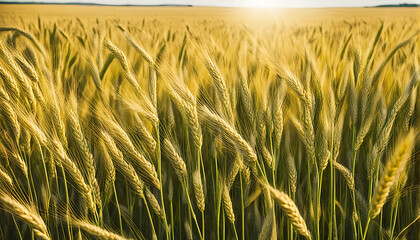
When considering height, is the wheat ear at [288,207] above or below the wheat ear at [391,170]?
below

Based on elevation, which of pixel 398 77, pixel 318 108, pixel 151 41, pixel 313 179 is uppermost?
pixel 151 41

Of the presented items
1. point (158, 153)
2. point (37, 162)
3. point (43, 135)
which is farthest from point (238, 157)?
point (37, 162)

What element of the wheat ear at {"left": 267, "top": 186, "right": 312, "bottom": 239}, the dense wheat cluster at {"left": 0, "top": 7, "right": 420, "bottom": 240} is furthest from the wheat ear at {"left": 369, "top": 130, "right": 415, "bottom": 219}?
the wheat ear at {"left": 267, "top": 186, "right": 312, "bottom": 239}

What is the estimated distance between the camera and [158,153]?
0.60 metres

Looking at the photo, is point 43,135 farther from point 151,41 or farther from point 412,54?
point 412,54

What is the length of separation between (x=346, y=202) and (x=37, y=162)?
0.72m

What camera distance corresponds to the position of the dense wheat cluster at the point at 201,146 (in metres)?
0.58

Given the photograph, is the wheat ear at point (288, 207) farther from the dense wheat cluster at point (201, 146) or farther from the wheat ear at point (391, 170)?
the wheat ear at point (391, 170)

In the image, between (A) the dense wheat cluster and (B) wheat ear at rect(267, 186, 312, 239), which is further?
(A) the dense wheat cluster

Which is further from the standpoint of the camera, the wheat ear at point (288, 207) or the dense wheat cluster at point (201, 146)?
the dense wheat cluster at point (201, 146)

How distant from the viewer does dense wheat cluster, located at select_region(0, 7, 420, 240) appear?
584 millimetres

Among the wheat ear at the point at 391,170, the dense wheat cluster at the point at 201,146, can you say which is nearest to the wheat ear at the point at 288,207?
the dense wheat cluster at the point at 201,146

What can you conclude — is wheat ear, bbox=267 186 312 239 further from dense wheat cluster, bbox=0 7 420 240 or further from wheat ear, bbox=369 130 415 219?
wheat ear, bbox=369 130 415 219

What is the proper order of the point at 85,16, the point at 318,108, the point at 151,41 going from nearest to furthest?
1. the point at 318,108
2. the point at 85,16
3. the point at 151,41
